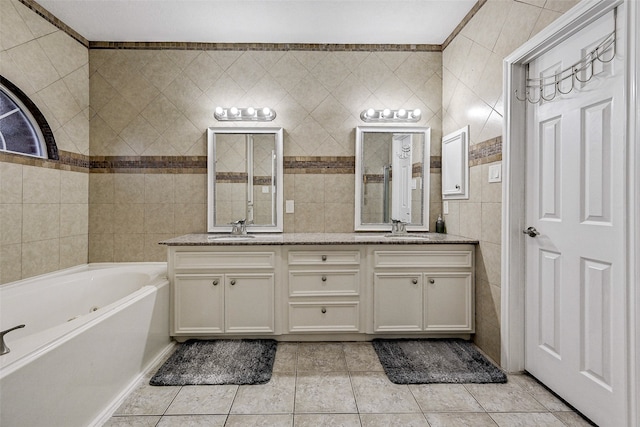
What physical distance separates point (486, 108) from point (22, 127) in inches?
135

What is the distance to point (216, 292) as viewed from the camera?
242cm

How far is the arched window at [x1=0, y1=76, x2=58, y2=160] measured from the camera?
7.46 feet

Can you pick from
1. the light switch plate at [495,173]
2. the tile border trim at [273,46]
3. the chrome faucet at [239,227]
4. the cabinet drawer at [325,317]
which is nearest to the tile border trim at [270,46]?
the tile border trim at [273,46]

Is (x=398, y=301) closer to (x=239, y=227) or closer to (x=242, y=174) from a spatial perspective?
(x=239, y=227)

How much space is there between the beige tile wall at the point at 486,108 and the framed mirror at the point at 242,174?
5.31ft

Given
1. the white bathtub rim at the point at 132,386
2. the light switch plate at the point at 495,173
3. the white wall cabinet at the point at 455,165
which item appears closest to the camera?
the white bathtub rim at the point at 132,386

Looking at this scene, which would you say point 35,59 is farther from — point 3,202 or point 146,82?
point 3,202

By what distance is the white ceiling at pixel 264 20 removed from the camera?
2.44m

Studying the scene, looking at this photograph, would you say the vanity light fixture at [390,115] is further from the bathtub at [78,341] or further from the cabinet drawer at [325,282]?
the bathtub at [78,341]

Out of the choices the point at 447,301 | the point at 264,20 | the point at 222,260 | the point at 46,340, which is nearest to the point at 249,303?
the point at 222,260

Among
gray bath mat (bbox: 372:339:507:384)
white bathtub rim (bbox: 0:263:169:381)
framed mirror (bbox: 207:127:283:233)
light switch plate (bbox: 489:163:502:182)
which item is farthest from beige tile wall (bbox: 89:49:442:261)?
white bathtub rim (bbox: 0:263:169:381)

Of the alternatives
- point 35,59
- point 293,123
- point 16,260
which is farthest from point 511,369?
point 35,59

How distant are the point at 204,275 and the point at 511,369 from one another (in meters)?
2.18

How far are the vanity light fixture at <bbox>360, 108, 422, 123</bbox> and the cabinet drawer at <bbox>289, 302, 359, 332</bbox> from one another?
1673 mm
